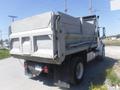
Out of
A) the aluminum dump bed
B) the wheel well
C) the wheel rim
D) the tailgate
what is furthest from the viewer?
the wheel rim

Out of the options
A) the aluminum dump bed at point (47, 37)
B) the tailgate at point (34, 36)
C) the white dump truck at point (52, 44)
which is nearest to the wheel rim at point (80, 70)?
the white dump truck at point (52, 44)

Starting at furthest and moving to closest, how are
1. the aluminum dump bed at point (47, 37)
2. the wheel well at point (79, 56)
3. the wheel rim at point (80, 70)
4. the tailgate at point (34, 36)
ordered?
the wheel rim at point (80, 70) < the wheel well at point (79, 56) < the tailgate at point (34, 36) < the aluminum dump bed at point (47, 37)

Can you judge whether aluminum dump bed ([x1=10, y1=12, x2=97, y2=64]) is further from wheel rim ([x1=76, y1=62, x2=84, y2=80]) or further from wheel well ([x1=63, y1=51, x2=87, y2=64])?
wheel rim ([x1=76, y1=62, x2=84, y2=80])

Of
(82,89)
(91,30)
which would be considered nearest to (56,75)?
(82,89)

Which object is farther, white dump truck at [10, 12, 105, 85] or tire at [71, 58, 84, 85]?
tire at [71, 58, 84, 85]

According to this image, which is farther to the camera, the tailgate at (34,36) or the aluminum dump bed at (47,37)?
the tailgate at (34,36)

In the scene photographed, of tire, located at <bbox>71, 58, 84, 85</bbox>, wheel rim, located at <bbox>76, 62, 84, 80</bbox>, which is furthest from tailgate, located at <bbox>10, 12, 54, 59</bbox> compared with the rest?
wheel rim, located at <bbox>76, 62, 84, 80</bbox>

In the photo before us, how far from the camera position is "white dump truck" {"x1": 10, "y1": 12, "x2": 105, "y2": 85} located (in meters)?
4.79

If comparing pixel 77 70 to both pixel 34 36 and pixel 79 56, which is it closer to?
pixel 79 56

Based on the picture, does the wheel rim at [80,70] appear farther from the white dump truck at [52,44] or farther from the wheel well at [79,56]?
the wheel well at [79,56]

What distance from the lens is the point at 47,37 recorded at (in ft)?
16.3

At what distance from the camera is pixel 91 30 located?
26.0ft

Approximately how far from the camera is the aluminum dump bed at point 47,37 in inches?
187

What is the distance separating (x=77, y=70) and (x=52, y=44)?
191 cm
